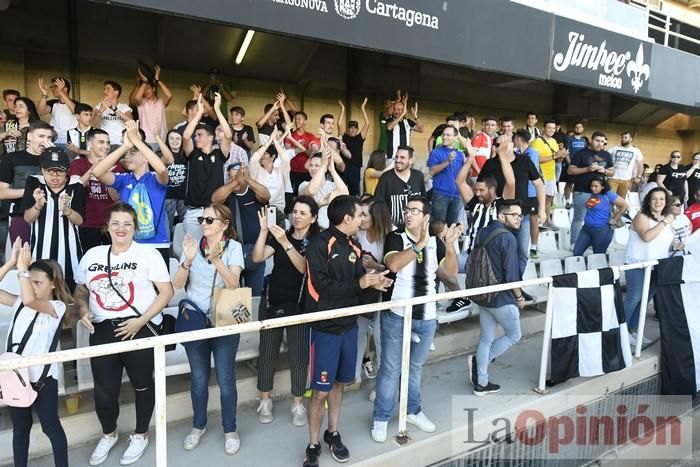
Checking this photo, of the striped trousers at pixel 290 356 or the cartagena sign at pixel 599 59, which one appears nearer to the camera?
the striped trousers at pixel 290 356

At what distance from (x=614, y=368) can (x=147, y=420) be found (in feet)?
13.2

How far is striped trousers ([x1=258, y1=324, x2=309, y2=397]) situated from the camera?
3580 mm

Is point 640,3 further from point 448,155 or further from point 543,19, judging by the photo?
point 448,155

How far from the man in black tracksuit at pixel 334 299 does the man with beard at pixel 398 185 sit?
2.04 metres

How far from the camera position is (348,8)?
480 centimetres

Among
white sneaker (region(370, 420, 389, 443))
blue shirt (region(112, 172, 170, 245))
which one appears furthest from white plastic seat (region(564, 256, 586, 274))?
blue shirt (region(112, 172, 170, 245))

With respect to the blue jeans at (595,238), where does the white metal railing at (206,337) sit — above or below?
below

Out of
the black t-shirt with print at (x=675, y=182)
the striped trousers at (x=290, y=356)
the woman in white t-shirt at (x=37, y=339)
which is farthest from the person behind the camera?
the black t-shirt with print at (x=675, y=182)

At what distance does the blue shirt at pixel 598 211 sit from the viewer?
22.0 feet

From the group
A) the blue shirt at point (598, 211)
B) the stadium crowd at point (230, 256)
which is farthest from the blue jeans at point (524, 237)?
the blue shirt at point (598, 211)

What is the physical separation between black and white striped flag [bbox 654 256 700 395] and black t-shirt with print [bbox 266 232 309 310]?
13.3 ft

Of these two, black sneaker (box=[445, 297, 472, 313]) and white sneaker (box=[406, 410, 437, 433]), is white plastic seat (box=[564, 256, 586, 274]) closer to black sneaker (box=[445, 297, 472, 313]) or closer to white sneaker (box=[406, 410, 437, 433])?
black sneaker (box=[445, 297, 472, 313])

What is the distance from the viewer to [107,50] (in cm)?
764

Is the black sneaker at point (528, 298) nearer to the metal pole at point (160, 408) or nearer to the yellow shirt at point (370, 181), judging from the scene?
the yellow shirt at point (370, 181)
